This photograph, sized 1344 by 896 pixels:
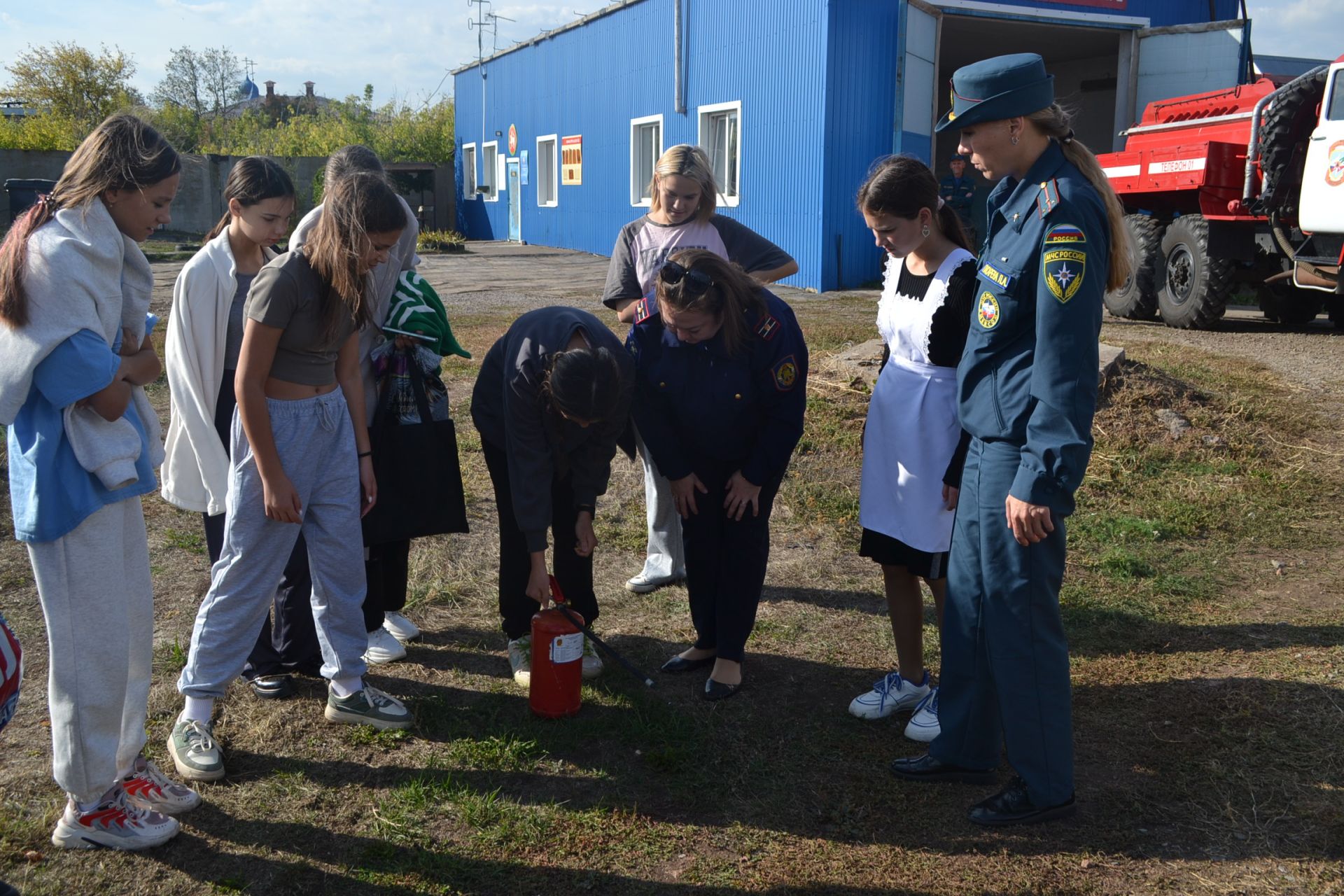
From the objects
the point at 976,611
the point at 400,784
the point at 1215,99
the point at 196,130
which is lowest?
the point at 400,784

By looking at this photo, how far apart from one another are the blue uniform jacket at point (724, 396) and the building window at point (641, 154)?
15.7 m

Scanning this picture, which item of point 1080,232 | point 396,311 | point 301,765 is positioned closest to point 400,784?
point 301,765

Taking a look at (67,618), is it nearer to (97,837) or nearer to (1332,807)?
(97,837)

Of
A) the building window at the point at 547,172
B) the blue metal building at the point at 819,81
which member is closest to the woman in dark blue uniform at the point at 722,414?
the blue metal building at the point at 819,81

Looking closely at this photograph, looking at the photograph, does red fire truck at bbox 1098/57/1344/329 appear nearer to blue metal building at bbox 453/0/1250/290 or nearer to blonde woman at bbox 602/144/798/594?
blue metal building at bbox 453/0/1250/290

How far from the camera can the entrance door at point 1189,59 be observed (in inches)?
553

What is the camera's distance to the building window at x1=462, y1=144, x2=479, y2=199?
29203 millimetres

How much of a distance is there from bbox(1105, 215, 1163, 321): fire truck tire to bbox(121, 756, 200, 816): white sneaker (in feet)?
35.2

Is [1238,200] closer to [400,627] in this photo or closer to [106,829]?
[400,627]

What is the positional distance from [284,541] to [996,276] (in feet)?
7.16

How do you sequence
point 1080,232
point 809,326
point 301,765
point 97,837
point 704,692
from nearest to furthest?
point 1080,232, point 97,837, point 301,765, point 704,692, point 809,326

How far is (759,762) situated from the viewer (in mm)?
3277

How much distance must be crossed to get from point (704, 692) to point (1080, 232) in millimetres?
1999

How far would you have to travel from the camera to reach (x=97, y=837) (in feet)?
8.99
